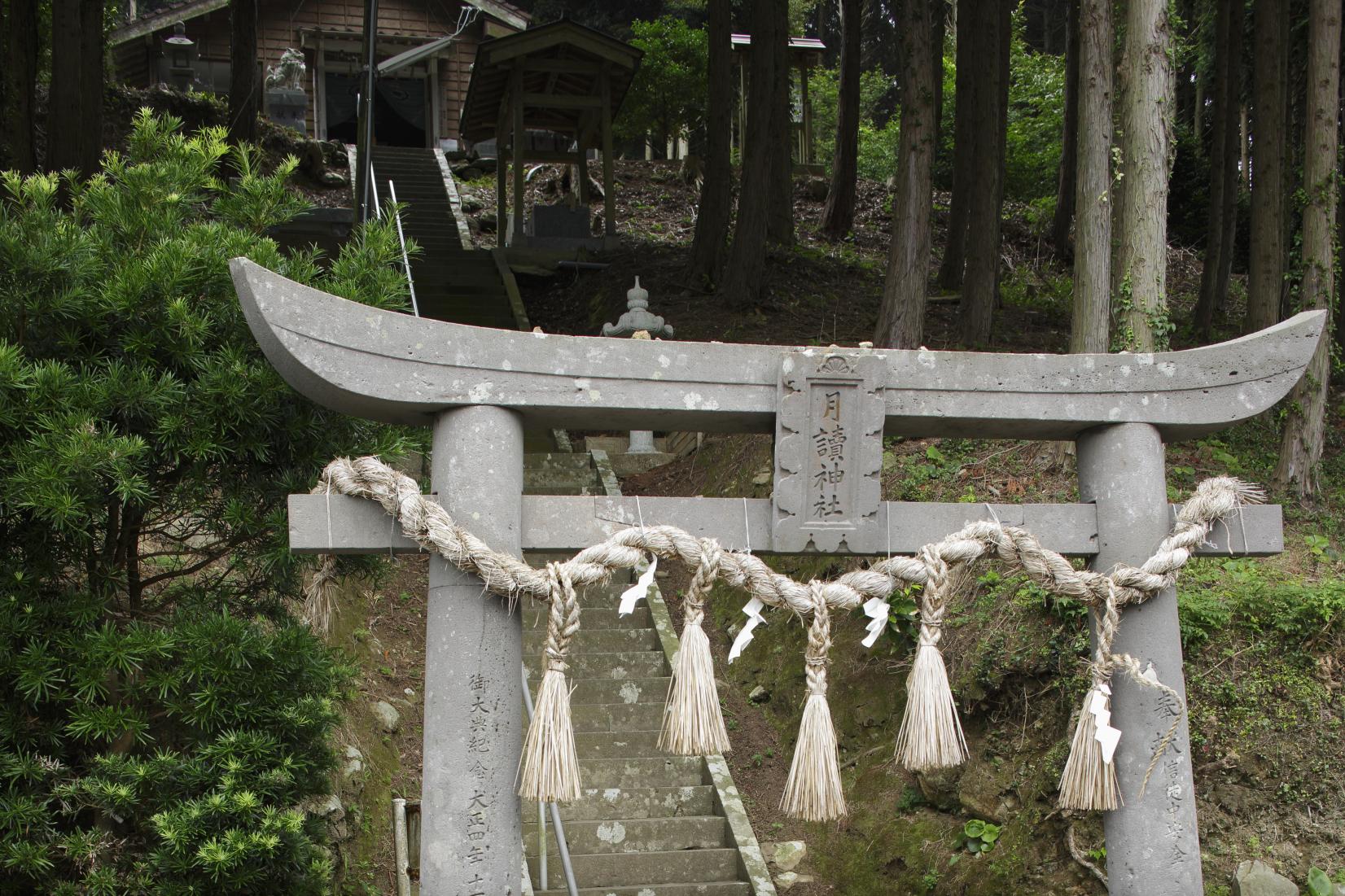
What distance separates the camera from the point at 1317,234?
812cm

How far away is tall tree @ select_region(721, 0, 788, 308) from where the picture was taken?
12.5 metres

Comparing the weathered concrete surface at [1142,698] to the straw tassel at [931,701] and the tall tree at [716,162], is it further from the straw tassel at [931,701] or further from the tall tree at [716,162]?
the tall tree at [716,162]

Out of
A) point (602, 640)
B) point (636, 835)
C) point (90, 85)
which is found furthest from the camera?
point (90, 85)

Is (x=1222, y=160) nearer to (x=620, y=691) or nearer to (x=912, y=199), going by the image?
(x=912, y=199)

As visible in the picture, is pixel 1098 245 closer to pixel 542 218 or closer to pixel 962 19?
pixel 962 19

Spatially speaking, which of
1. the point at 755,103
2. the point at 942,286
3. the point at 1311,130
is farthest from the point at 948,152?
the point at 1311,130

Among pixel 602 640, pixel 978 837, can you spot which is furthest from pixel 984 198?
pixel 978 837

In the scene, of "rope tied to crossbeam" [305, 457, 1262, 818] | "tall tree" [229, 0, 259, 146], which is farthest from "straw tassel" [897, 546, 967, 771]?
"tall tree" [229, 0, 259, 146]

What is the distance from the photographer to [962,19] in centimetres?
1255

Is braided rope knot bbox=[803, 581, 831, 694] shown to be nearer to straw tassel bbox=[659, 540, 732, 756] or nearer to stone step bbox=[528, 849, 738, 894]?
straw tassel bbox=[659, 540, 732, 756]

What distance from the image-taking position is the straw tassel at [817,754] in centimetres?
352

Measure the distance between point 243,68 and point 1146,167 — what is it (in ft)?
35.8

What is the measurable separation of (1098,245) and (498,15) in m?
17.1

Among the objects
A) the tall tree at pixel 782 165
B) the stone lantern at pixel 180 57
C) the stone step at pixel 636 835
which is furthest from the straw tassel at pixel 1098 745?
the stone lantern at pixel 180 57
